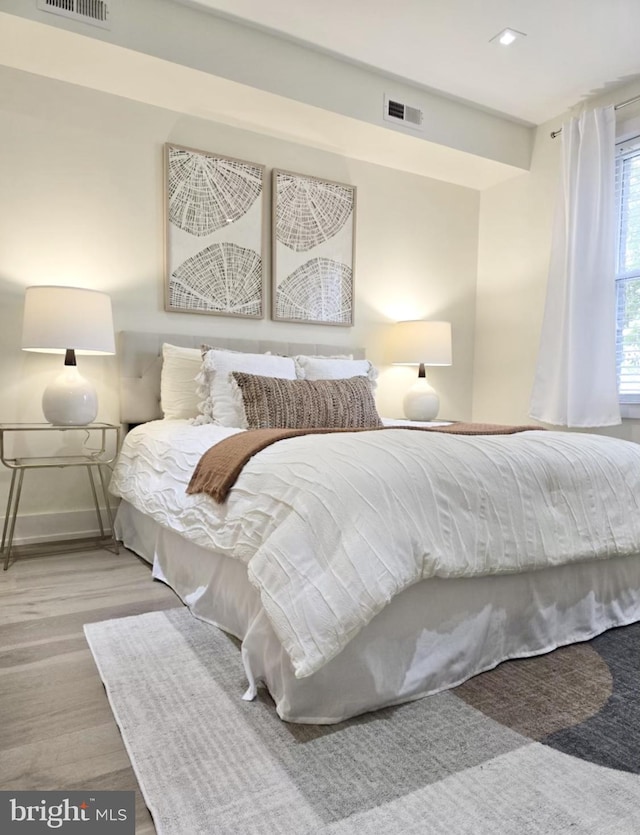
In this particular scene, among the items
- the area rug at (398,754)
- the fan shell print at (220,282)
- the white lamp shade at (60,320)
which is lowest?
the area rug at (398,754)

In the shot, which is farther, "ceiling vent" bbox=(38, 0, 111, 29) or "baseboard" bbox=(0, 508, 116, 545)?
"baseboard" bbox=(0, 508, 116, 545)

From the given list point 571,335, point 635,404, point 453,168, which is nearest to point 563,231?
point 571,335

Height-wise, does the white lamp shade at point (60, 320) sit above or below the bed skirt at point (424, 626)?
above

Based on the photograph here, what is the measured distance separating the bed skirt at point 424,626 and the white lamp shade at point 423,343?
2061mm

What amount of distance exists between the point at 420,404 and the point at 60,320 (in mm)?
2276

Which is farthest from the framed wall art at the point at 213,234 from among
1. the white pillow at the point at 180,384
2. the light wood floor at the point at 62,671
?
the light wood floor at the point at 62,671

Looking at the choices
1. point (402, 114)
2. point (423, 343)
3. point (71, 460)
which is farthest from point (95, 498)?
point (402, 114)

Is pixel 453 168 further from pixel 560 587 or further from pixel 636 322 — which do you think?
pixel 560 587

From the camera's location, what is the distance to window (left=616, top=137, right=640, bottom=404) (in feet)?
11.2

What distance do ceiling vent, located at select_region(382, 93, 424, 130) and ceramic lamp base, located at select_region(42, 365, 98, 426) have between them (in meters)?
2.37

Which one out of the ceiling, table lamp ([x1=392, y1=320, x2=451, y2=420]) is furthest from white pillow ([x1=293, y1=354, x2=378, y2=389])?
the ceiling

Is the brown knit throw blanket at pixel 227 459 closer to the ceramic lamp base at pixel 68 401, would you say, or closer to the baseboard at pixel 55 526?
the ceramic lamp base at pixel 68 401

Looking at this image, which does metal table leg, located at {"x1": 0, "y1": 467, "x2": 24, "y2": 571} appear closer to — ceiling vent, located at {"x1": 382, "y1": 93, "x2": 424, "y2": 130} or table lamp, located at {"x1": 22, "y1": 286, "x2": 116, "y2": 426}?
table lamp, located at {"x1": 22, "y1": 286, "x2": 116, "y2": 426}

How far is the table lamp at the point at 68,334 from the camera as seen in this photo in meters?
2.57
